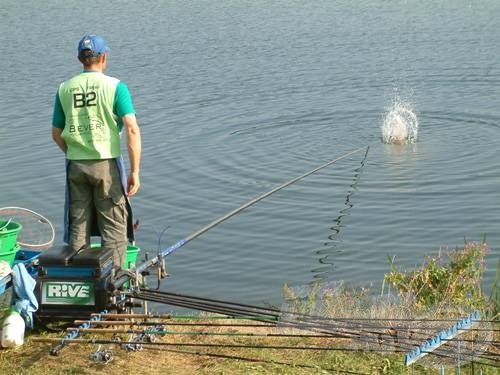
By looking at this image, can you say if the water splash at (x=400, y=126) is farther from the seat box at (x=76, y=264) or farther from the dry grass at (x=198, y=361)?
the seat box at (x=76, y=264)

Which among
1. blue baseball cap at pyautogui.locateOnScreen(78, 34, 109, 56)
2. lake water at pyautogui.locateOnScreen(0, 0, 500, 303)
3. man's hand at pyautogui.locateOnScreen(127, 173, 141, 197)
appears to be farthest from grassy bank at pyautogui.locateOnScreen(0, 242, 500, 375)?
lake water at pyautogui.locateOnScreen(0, 0, 500, 303)

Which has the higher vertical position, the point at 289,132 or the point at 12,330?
the point at 289,132

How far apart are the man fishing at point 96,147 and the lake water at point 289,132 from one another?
2726mm

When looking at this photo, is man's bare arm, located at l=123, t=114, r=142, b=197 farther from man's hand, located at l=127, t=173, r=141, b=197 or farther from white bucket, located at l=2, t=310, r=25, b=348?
white bucket, located at l=2, t=310, r=25, b=348

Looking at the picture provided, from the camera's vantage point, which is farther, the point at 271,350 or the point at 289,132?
the point at 289,132

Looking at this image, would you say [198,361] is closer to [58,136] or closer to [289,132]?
[58,136]

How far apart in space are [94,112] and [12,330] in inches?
56.2

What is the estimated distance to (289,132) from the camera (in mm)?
14430

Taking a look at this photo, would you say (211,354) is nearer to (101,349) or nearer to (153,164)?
(101,349)

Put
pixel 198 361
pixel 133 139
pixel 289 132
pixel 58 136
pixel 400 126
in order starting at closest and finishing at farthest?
pixel 198 361 < pixel 133 139 < pixel 58 136 < pixel 400 126 < pixel 289 132

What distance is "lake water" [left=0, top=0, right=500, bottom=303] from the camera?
32.3 ft

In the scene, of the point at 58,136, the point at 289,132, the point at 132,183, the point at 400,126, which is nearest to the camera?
the point at 132,183

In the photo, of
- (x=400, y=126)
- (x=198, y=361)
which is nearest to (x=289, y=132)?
(x=400, y=126)

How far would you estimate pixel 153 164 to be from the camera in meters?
13.1
